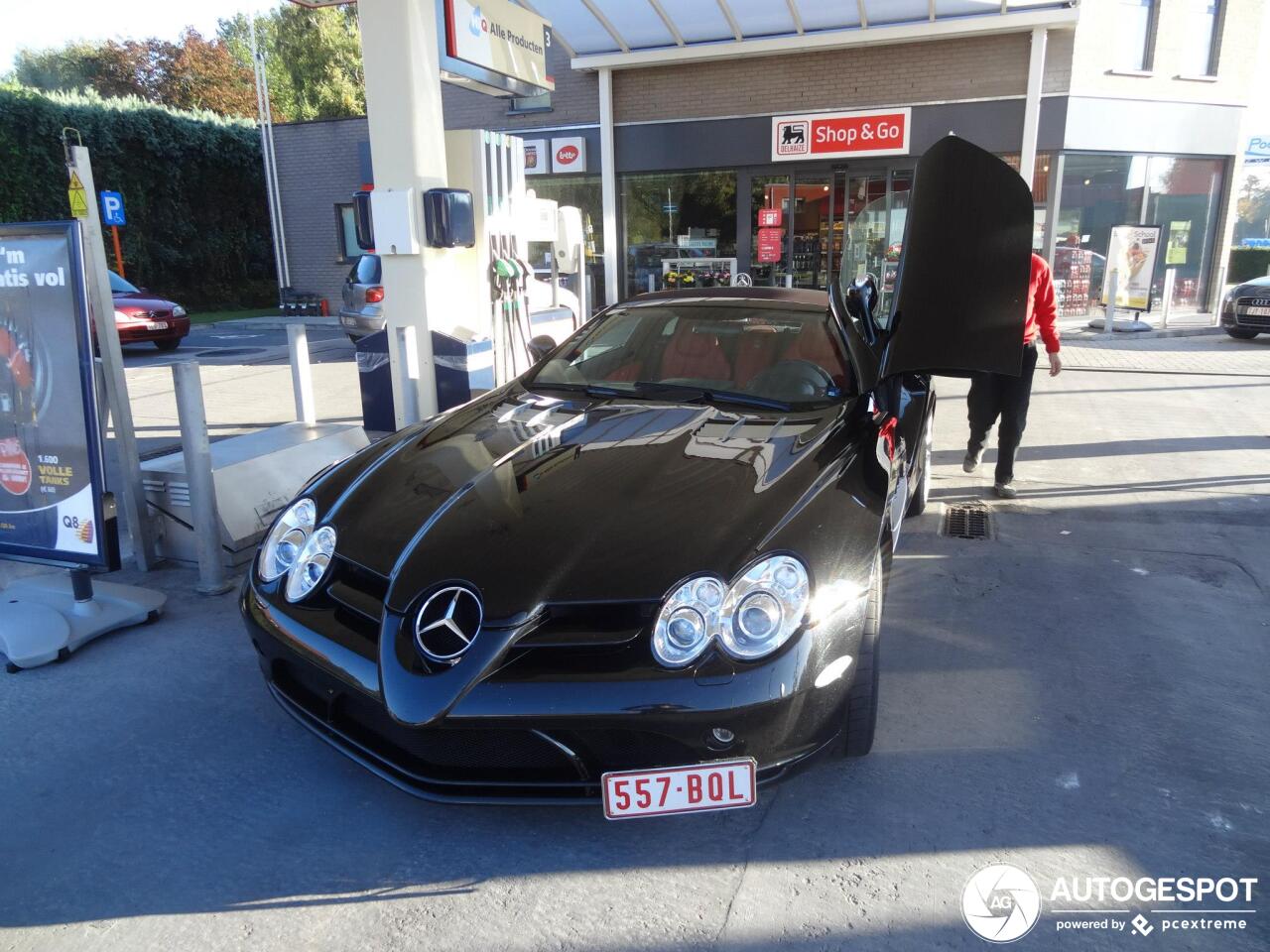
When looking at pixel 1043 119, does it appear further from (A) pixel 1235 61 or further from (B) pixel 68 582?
(B) pixel 68 582

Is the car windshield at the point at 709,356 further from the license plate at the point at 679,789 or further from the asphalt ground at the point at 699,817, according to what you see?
the license plate at the point at 679,789

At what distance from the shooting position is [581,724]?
222cm

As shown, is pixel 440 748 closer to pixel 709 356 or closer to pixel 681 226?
pixel 709 356

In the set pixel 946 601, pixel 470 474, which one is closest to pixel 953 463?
pixel 946 601

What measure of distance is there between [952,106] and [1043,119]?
139cm

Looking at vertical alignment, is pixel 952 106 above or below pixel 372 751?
above

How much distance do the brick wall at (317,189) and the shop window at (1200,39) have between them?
16102mm

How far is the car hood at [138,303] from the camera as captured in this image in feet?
44.9

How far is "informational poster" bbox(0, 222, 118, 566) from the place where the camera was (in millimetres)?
3711

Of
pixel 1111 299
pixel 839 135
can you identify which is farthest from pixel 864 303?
pixel 1111 299

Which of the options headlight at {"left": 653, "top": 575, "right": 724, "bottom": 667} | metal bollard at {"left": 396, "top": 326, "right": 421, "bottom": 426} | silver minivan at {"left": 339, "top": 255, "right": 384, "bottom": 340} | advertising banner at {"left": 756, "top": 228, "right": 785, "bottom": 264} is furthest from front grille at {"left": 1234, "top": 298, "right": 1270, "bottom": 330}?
headlight at {"left": 653, "top": 575, "right": 724, "bottom": 667}

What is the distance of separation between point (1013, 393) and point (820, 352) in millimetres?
2443

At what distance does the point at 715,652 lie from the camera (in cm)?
229

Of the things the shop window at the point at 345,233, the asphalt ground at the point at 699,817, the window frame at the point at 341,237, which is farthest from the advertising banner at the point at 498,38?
the window frame at the point at 341,237
